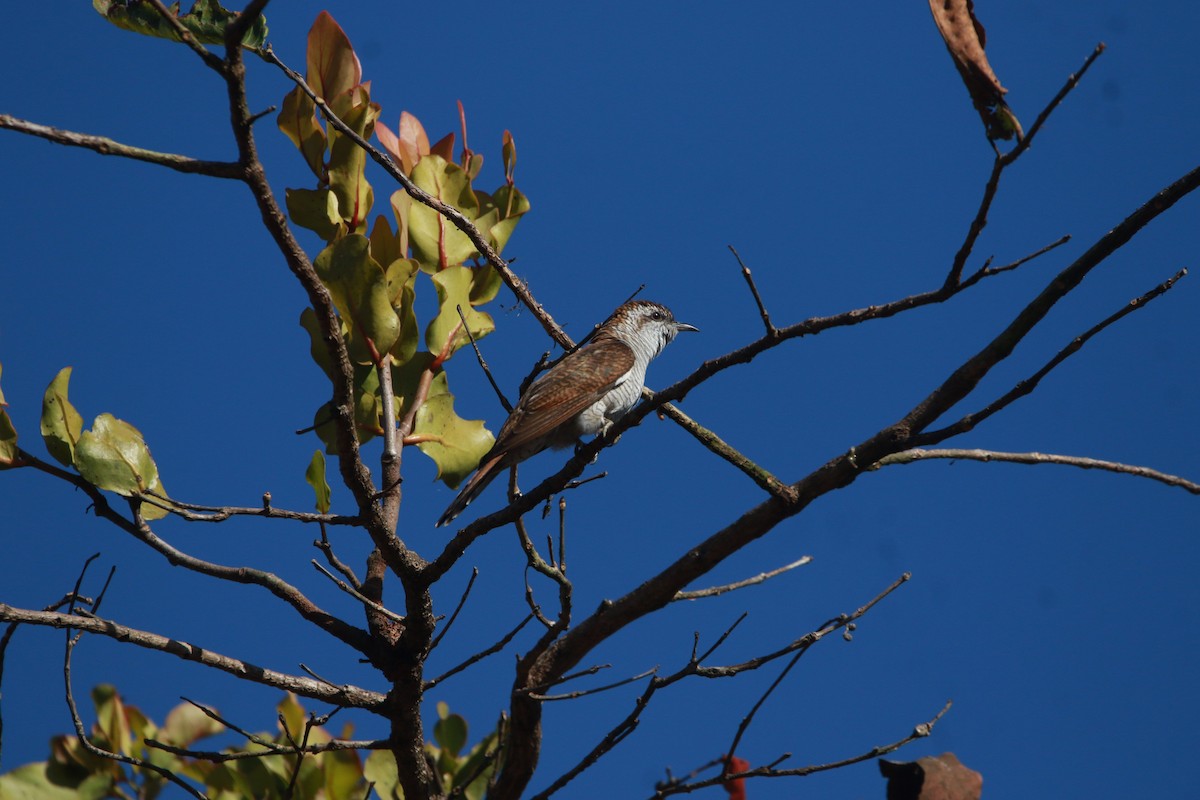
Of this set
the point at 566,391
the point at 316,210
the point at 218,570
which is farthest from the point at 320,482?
the point at 566,391

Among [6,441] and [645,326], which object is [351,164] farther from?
[645,326]

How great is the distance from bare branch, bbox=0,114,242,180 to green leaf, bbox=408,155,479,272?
176 cm

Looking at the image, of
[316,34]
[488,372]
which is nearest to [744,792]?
[488,372]

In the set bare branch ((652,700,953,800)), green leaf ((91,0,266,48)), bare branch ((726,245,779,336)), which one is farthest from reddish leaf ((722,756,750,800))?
green leaf ((91,0,266,48))

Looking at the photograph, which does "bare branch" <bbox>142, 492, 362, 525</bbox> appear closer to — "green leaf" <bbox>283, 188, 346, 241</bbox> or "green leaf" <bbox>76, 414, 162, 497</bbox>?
"green leaf" <bbox>76, 414, 162, 497</bbox>

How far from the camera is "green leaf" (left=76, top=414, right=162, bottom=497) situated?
3773 mm

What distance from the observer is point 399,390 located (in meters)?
4.64

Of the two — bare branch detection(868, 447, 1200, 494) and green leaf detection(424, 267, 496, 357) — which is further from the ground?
green leaf detection(424, 267, 496, 357)

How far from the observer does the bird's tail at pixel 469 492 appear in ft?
15.8

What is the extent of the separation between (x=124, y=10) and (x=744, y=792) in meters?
3.51

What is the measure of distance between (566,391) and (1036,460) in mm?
2473

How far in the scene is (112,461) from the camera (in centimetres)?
379

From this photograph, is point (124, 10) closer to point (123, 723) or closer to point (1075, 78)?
point (1075, 78)

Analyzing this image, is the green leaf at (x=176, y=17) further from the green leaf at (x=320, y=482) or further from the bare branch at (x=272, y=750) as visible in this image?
the bare branch at (x=272, y=750)
